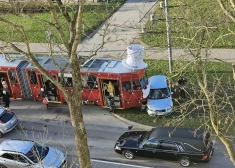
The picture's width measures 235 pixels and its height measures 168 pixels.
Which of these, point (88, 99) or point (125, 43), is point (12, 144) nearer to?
point (88, 99)

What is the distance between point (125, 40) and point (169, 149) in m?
13.4

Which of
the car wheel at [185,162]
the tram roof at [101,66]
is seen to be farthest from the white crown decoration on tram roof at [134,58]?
the car wheel at [185,162]

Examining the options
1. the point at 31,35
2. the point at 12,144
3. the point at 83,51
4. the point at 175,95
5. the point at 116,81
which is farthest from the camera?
the point at 31,35

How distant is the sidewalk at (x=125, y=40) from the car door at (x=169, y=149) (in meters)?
7.55

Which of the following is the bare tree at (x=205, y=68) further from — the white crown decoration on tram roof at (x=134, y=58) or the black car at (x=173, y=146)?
the white crown decoration on tram roof at (x=134, y=58)

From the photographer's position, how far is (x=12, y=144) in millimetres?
17375

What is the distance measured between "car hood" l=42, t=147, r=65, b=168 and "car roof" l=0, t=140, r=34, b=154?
841 mm

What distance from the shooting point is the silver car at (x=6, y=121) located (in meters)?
19.9

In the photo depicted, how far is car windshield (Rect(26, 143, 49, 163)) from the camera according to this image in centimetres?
1667

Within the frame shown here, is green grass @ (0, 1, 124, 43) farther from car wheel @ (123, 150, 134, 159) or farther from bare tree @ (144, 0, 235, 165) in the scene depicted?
car wheel @ (123, 150, 134, 159)

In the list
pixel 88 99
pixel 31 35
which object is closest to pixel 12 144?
pixel 88 99

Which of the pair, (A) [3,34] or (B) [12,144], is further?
(A) [3,34]

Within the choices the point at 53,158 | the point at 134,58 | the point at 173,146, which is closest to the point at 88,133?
the point at 53,158

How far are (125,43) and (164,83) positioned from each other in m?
7.85
